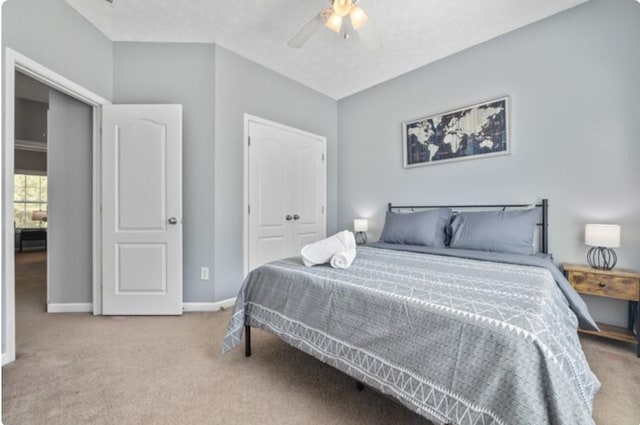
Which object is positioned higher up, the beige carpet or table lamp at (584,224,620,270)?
table lamp at (584,224,620,270)

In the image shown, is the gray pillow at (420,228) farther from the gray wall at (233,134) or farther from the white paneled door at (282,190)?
the gray wall at (233,134)

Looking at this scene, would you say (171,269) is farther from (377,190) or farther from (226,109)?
(377,190)

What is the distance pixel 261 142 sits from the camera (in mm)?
3352

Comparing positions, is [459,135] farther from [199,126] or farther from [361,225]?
[199,126]

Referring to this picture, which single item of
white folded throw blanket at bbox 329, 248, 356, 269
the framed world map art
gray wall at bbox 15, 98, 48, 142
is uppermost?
gray wall at bbox 15, 98, 48, 142

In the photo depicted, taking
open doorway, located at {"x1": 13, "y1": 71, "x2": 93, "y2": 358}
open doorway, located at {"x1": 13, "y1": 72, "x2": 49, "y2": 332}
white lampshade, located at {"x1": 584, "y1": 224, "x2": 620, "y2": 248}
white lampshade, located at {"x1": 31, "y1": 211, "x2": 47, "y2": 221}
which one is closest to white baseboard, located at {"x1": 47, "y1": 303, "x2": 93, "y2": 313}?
open doorway, located at {"x1": 13, "y1": 71, "x2": 93, "y2": 358}

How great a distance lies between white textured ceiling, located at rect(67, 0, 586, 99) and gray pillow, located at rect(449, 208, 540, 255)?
1.76 metres

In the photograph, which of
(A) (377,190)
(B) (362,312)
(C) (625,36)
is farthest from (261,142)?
(C) (625,36)

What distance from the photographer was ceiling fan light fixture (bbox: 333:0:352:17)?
1.92 metres

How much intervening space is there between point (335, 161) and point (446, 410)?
3653 mm

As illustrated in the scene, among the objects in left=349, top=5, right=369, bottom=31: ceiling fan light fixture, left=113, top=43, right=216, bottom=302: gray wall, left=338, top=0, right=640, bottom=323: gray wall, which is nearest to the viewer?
left=349, top=5, right=369, bottom=31: ceiling fan light fixture

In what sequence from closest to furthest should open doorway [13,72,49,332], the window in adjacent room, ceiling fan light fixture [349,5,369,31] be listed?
ceiling fan light fixture [349,5,369,31]
open doorway [13,72,49,332]
the window in adjacent room

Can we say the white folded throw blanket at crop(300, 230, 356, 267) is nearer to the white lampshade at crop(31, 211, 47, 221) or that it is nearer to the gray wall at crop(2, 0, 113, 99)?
the gray wall at crop(2, 0, 113, 99)

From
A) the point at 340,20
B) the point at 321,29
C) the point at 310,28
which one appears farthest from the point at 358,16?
the point at 321,29
